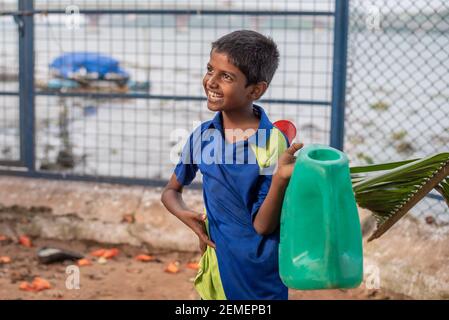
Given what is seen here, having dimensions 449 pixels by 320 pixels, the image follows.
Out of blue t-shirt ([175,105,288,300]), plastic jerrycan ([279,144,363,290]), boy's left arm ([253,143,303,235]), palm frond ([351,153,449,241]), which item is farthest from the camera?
palm frond ([351,153,449,241])

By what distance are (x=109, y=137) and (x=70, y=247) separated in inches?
39.0

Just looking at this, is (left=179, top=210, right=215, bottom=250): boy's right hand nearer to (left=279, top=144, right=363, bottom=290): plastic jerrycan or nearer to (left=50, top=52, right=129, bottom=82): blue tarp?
(left=279, top=144, right=363, bottom=290): plastic jerrycan

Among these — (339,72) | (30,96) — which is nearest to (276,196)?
(339,72)

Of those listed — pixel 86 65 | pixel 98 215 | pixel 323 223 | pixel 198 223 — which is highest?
pixel 86 65

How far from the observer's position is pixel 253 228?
2562 millimetres

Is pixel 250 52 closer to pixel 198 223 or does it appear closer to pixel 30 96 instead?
pixel 198 223

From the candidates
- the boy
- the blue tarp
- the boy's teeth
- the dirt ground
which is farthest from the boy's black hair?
the blue tarp

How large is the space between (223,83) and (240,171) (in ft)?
0.97

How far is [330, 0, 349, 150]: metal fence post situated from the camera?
206 inches

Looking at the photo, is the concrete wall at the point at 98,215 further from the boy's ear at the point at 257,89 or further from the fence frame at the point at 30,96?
the boy's ear at the point at 257,89

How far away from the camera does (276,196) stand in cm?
237

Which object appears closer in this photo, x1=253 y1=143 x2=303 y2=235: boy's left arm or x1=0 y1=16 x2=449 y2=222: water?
→ x1=253 y1=143 x2=303 y2=235: boy's left arm

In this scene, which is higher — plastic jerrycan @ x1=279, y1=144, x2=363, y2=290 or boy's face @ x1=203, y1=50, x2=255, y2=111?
boy's face @ x1=203, y1=50, x2=255, y2=111

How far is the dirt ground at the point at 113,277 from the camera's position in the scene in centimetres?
492
